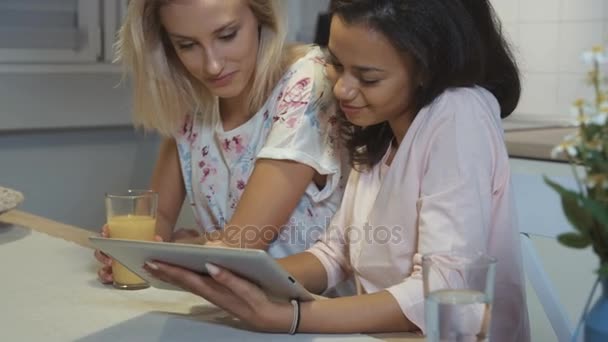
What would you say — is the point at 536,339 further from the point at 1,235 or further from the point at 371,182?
the point at 1,235

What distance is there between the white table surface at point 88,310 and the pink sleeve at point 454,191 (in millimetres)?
119

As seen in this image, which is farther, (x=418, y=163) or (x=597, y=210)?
(x=418, y=163)

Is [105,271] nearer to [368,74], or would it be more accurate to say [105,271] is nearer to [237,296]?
[237,296]

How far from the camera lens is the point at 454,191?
43.7 inches

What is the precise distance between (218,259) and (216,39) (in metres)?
0.58

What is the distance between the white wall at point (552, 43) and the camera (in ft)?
7.80

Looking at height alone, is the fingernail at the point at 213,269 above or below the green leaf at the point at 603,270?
below

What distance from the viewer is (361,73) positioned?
1184 millimetres

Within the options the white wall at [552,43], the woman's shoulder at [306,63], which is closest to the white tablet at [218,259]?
the woman's shoulder at [306,63]

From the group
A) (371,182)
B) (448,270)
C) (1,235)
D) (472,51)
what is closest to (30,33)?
(1,235)

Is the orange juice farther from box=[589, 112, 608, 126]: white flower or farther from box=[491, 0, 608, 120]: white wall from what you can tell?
box=[491, 0, 608, 120]: white wall

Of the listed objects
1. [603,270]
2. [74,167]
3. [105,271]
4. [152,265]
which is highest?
[603,270]

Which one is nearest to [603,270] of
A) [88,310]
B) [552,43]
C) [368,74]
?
[368,74]

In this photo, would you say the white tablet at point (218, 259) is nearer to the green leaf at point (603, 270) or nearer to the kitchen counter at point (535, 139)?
the green leaf at point (603, 270)
